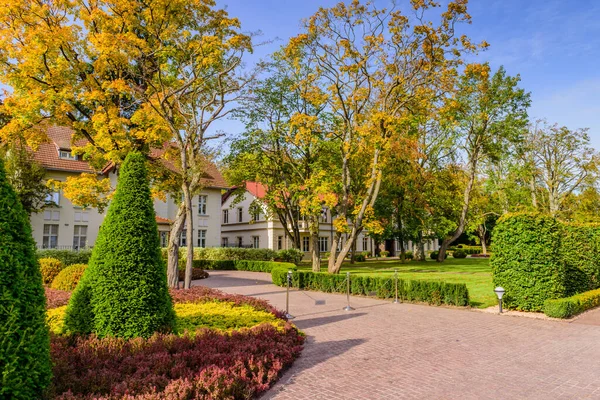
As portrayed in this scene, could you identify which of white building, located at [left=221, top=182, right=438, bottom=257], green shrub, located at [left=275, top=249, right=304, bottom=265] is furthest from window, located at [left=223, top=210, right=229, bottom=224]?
green shrub, located at [left=275, top=249, right=304, bottom=265]

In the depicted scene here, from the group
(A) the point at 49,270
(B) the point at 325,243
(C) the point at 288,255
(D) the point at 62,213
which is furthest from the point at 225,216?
(A) the point at 49,270

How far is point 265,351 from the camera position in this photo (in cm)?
690

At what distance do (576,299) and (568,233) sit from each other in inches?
157

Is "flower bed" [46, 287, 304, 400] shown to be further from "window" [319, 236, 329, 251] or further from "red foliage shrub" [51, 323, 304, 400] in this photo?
"window" [319, 236, 329, 251]

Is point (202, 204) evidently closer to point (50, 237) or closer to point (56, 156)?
point (56, 156)

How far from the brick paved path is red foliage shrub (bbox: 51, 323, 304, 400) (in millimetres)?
450

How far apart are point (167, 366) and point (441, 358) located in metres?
4.98

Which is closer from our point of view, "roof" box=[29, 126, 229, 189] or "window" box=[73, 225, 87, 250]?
"roof" box=[29, 126, 229, 189]

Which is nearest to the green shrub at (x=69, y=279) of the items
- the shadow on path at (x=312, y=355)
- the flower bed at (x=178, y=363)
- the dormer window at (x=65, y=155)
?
the flower bed at (x=178, y=363)

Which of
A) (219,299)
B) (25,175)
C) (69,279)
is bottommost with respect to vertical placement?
(219,299)

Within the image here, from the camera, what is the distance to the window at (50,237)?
29.6 metres

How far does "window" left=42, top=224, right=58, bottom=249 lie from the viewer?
2964 cm

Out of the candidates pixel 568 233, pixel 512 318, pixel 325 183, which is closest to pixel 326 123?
pixel 325 183

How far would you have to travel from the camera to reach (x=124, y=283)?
22.0ft
